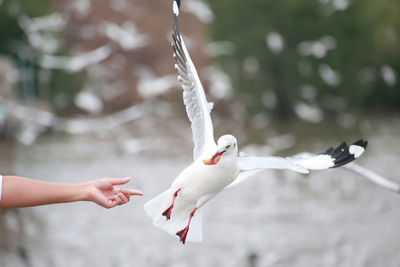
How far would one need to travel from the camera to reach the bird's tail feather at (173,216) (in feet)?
6.91

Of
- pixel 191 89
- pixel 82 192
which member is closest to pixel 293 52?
pixel 191 89

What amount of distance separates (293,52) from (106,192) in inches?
745

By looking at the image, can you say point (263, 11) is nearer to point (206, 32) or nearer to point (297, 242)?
point (206, 32)

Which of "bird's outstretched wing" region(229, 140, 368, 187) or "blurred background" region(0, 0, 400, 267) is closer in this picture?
"bird's outstretched wing" region(229, 140, 368, 187)

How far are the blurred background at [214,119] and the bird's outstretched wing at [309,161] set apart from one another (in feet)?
12.3

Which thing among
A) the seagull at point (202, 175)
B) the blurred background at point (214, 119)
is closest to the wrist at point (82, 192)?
the seagull at point (202, 175)

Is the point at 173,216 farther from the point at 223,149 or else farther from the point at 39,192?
the point at 39,192

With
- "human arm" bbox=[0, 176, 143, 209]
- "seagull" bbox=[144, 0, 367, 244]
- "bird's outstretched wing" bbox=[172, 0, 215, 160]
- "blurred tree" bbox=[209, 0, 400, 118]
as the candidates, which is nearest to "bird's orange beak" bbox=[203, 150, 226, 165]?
"seagull" bbox=[144, 0, 367, 244]

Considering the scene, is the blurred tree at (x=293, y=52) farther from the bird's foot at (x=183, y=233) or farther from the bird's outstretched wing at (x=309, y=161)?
the bird's foot at (x=183, y=233)

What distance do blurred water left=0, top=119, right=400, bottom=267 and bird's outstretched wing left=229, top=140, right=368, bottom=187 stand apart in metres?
3.75

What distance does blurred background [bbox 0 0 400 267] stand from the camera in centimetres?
757

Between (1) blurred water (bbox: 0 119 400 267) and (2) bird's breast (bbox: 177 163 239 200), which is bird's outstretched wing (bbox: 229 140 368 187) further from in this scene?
(1) blurred water (bbox: 0 119 400 267)

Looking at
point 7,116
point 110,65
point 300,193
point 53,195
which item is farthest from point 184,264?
point 110,65

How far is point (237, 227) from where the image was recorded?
857 centimetres
